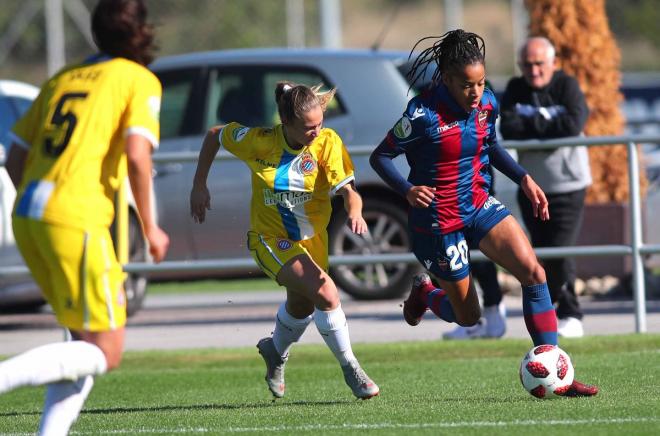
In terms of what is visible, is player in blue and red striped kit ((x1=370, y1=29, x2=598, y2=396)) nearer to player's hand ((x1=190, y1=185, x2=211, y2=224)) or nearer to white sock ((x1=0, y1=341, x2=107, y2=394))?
player's hand ((x1=190, y1=185, x2=211, y2=224))

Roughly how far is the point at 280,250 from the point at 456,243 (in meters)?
0.89

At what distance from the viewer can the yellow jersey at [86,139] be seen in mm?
5039

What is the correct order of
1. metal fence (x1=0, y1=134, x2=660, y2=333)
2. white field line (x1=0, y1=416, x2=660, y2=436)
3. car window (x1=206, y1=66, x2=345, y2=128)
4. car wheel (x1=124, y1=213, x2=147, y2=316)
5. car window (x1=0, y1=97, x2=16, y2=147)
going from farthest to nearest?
car window (x1=206, y1=66, x2=345, y2=128), car window (x1=0, y1=97, x2=16, y2=147), car wheel (x1=124, y1=213, x2=147, y2=316), metal fence (x1=0, y1=134, x2=660, y2=333), white field line (x1=0, y1=416, x2=660, y2=436)

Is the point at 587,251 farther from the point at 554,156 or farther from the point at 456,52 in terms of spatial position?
the point at 456,52

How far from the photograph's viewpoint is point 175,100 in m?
12.0

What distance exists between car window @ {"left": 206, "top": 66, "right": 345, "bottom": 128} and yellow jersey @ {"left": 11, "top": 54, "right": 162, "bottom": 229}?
259 inches

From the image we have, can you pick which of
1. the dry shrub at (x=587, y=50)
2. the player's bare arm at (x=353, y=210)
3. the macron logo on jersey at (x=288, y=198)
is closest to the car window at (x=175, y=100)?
the dry shrub at (x=587, y=50)

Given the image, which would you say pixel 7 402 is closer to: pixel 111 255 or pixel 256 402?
pixel 256 402

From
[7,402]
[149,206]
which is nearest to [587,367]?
[7,402]

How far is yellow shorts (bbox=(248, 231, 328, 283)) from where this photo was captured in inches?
271

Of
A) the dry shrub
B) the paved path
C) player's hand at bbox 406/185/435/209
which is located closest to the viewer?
player's hand at bbox 406/185/435/209

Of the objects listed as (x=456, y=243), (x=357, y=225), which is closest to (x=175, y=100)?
(x=456, y=243)

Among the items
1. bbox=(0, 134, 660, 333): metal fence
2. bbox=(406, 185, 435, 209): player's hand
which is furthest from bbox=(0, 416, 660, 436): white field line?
bbox=(0, 134, 660, 333): metal fence

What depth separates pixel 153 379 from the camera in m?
8.41
